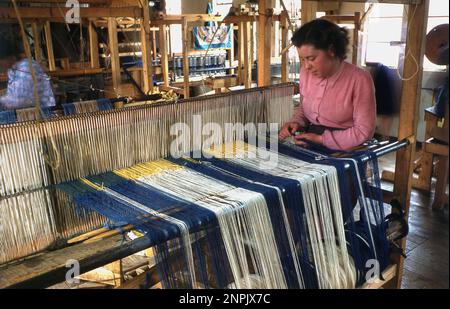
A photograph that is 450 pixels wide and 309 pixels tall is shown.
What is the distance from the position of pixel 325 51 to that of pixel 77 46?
6.58 meters

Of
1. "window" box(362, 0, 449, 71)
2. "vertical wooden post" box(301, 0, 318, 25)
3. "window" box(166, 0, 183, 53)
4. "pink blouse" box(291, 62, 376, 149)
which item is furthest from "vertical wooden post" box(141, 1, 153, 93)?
"window" box(166, 0, 183, 53)

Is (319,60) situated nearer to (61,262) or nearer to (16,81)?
(61,262)

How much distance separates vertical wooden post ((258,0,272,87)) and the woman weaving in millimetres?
279

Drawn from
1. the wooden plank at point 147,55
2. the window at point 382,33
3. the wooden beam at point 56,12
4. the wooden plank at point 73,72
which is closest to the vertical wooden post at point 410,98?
the wooden beam at point 56,12

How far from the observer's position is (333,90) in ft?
6.73

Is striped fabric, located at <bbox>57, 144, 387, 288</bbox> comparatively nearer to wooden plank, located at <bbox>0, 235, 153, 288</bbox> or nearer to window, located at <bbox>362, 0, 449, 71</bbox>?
wooden plank, located at <bbox>0, 235, 153, 288</bbox>

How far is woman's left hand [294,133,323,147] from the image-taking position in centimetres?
210

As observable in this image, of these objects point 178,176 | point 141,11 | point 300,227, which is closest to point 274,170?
point 300,227

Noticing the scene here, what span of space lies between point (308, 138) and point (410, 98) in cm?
58

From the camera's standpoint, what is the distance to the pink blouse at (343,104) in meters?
1.97

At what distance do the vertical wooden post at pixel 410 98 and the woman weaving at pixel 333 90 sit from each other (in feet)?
1.07

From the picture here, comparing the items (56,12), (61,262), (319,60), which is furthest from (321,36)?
(56,12)
